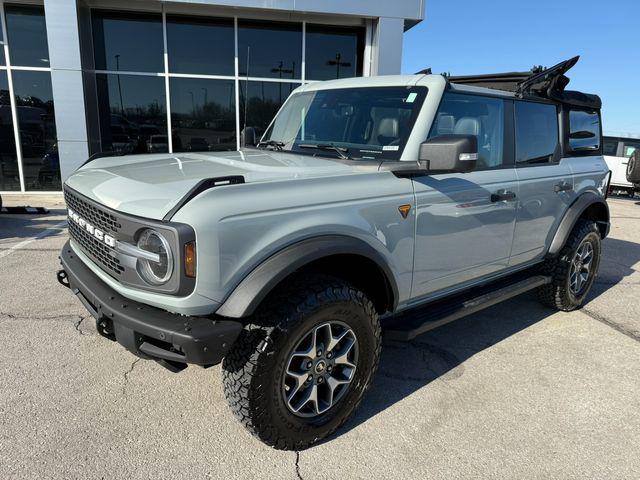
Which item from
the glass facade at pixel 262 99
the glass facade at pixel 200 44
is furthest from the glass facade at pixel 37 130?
the glass facade at pixel 262 99

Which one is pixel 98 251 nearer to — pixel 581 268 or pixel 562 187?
pixel 562 187

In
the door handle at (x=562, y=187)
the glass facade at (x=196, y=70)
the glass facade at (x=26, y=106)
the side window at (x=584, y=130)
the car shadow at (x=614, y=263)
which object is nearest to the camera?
the door handle at (x=562, y=187)

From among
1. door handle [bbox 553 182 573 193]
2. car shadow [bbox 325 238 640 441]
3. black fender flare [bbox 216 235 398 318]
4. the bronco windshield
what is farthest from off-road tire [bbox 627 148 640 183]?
black fender flare [bbox 216 235 398 318]

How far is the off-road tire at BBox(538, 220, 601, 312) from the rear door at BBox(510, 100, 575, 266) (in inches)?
11.5

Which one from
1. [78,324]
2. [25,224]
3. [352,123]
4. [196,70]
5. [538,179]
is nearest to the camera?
[352,123]

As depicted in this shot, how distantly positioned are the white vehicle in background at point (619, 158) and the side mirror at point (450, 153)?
15.2m

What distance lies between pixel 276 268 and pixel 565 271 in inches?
128

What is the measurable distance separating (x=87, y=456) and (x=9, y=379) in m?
1.08

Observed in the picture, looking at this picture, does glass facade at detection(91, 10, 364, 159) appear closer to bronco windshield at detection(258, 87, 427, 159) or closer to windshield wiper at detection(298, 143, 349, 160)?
bronco windshield at detection(258, 87, 427, 159)

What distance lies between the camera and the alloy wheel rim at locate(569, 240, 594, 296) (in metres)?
4.49

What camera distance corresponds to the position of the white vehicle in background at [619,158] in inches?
603

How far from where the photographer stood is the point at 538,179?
3781 mm

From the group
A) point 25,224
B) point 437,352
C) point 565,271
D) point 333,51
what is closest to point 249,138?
point 437,352

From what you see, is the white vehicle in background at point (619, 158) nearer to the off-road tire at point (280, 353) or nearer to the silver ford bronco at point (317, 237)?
the silver ford bronco at point (317, 237)
